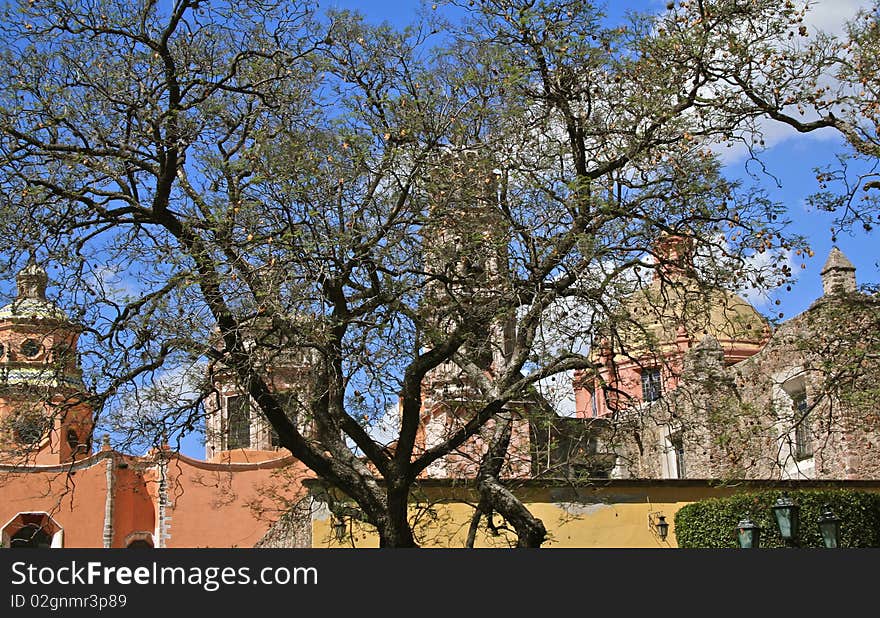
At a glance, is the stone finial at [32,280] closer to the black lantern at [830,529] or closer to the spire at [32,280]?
the spire at [32,280]

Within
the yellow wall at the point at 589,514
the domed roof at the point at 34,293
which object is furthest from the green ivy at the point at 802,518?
the domed roof at the point at 34,293

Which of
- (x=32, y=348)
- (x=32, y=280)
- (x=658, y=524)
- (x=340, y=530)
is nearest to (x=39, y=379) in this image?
(x=32, y=348)

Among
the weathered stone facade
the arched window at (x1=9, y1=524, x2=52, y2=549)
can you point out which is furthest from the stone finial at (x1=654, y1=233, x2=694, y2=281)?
the arched window at (x1=9, y1=524, x2=52, y2=549)

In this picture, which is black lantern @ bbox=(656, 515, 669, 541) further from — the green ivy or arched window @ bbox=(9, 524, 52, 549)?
arched window @ bbox=(9, 524, 52, 549)

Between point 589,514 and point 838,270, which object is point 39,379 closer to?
point 589,514

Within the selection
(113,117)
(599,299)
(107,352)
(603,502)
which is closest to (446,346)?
(599,299)

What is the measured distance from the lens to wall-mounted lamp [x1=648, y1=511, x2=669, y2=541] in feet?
51.5

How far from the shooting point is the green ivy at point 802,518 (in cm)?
1468

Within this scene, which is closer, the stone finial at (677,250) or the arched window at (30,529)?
the stone finial at (677,250)

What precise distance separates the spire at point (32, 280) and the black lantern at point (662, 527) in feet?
32.7

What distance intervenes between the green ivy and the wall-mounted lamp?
0.39 m

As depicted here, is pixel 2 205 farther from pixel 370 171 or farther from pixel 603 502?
pixel 603 502

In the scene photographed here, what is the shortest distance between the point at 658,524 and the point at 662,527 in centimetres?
8

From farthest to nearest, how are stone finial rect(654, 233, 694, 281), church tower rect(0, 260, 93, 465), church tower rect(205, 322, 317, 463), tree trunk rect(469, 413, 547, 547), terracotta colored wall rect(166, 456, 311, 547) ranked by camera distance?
1. terracotta colored wall rect(166, 456, 311, 547)
2. tree trunk rect(469, 413, 547, 547)
3. stone finial rect(654, 233, 694, 281)
4. church tower rect(0, 260, 93, 465)
5. church tower rect(205, 322, 317, 463)
